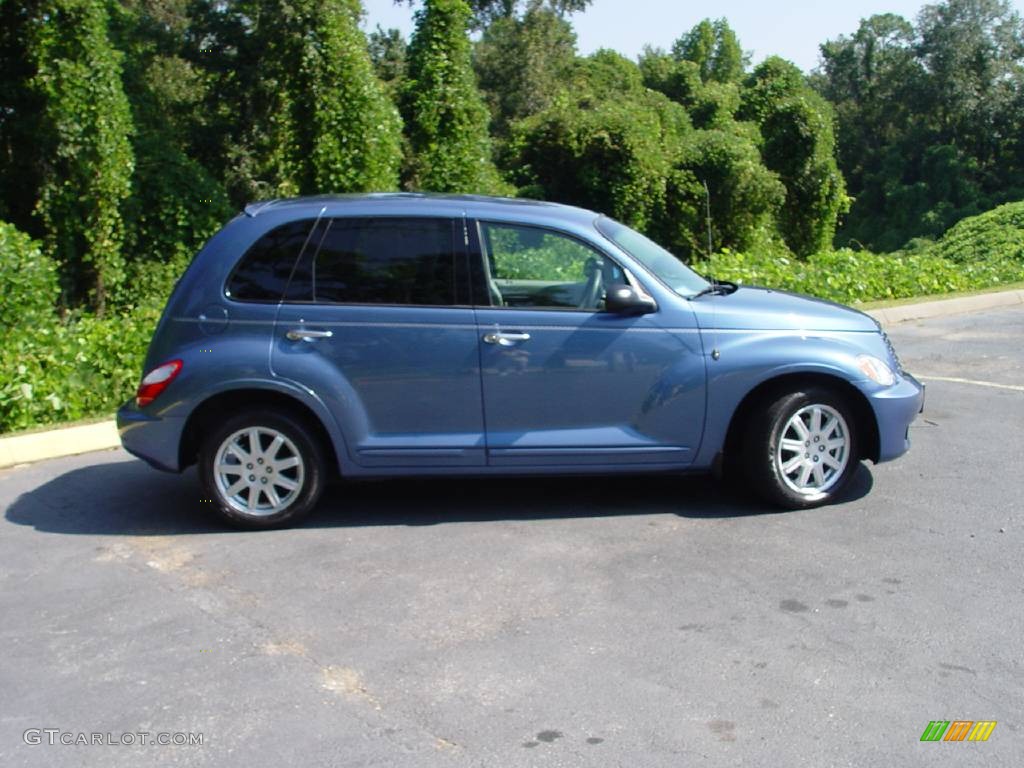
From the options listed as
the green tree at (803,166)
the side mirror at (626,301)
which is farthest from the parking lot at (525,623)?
the green tree at (803,166)

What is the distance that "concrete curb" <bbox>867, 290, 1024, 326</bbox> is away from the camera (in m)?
14.1

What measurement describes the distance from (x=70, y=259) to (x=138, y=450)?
341 inches

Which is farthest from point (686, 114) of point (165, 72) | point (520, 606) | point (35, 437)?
point (520, 606)

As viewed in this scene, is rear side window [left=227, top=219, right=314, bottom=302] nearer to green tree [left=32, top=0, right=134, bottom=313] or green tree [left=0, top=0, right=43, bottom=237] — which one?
green tree [left=32, top=0, right=134, bottom=313]

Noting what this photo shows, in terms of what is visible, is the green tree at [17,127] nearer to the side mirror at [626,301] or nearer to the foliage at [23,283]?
the foliage at [23,283]

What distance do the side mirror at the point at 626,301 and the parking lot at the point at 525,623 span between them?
3.80 ft

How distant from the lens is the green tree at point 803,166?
26.5 m

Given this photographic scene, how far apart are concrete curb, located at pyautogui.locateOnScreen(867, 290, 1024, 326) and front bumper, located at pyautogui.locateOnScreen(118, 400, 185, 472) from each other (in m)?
9.70

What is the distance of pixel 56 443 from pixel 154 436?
219cm

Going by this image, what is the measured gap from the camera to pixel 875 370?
6496 mm

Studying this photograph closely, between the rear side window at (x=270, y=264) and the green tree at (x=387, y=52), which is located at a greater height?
the green tree at (x=387, y=52)

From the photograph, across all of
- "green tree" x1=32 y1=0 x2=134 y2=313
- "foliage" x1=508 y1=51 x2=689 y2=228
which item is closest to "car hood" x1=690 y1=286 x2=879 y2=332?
"green tree" x1=32 y1=0 x2=134 y2=313

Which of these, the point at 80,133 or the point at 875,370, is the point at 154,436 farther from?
the point at 80,133

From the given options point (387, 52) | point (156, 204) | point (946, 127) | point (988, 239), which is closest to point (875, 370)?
point (156, 204)
